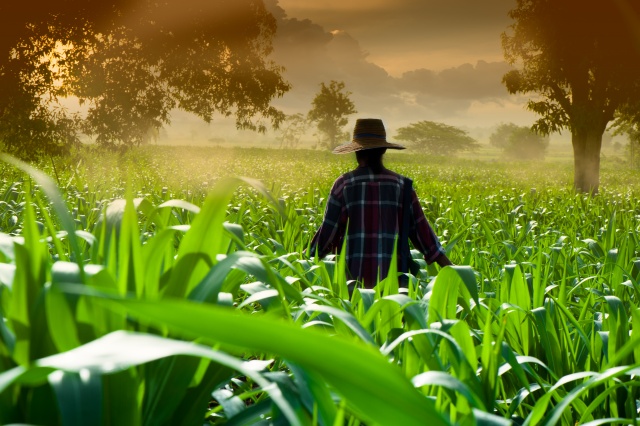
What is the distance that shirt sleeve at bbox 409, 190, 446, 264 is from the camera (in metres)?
4.37

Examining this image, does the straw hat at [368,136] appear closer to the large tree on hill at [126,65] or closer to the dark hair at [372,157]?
the dark hair at [372,157]

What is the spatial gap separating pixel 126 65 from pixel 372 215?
17758mm

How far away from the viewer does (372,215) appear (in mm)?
4355

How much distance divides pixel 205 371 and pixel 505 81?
22552 mm

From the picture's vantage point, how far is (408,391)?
0.73 m

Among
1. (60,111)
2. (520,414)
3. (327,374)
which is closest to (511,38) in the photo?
(60,111)

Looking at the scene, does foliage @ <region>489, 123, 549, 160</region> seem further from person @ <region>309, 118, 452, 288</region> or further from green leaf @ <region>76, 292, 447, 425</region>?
green leaf @ <region>76, 292, 447, 425</region>

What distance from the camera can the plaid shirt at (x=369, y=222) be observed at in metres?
4.32

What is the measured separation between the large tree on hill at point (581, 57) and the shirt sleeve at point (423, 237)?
1736 cm

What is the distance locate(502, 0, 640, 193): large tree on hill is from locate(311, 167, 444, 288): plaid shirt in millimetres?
17430

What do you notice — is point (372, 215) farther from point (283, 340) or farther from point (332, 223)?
point (283, 340)

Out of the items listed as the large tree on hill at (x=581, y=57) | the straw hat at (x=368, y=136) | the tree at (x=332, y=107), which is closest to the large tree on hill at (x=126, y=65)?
the large tree on hill at (x=581, y=57)

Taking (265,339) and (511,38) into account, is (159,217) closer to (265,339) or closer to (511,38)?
(265,339)

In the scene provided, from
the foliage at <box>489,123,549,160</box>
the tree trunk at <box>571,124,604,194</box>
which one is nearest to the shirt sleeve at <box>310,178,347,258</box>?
the tree trunk at <box>571,124,604,194</box>
